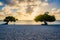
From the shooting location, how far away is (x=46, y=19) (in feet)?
403

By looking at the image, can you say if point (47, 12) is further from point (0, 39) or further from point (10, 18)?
point (0, 39)

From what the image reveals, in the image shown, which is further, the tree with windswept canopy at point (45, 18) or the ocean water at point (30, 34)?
the tree with windswept canopy at point (45, 18)

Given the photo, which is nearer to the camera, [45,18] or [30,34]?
[30,34]

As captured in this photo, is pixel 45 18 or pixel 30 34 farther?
pixel 45 18

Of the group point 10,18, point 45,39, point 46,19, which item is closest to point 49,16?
point 46,19

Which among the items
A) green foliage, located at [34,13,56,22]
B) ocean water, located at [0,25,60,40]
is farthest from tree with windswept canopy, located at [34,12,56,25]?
ocean water, located at [0,25,60,40]

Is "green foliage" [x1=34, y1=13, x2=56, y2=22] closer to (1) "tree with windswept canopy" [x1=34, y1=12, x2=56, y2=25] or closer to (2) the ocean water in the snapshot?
(1) "tree with windswept canopy" [x1=34, y1=12, x2=56, y2=25]

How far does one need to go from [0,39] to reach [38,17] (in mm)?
64988

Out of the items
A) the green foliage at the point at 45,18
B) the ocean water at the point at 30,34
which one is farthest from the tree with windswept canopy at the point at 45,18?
the ocean water at the point at 30,34

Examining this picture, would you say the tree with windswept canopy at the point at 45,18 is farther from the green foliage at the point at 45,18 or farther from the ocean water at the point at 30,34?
the ocean water at the point at 30,34

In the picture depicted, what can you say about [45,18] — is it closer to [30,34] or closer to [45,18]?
[45,18]

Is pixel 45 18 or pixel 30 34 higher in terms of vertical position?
pixel 45 18

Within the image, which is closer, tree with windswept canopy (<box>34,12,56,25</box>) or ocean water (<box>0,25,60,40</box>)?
ocean water (<box>0,25,60,40</box>)

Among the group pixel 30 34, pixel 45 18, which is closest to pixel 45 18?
pixel 45 18
